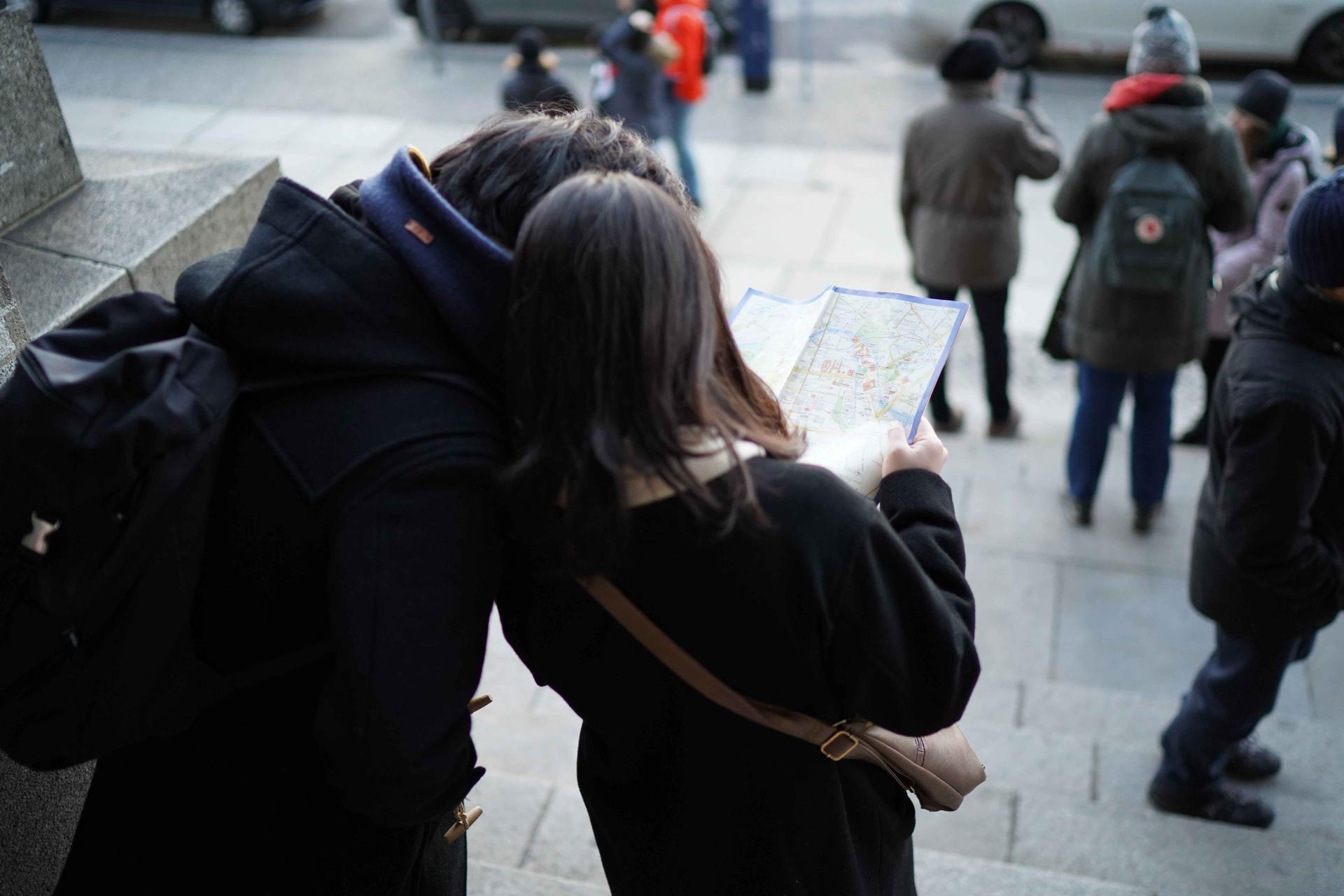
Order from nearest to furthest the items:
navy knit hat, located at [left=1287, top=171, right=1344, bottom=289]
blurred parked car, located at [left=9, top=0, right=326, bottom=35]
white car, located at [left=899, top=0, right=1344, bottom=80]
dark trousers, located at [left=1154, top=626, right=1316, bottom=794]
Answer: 1. navy knit hat, located at [left=1287, top=171, right=1344, bottom=289]
2. dark trousers, located at [left=1154, top=626, right=1316, bottom=794]
3. white car, located at [left=899, top=0, right=1344, bottom=80]
4. blurred parked car, located at [left=9, top=0, right=326, bottom=35]

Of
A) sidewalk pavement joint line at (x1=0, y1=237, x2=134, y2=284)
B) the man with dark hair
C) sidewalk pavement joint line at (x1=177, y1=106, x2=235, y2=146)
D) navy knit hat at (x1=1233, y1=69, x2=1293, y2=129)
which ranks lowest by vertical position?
sidewalk pavement joint line at (x1=177, y1=106, x2=235, y2=146)

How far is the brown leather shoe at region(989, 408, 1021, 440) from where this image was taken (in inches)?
245

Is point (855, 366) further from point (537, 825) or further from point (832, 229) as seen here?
point (832, 229)

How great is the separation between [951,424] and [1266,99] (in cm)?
207

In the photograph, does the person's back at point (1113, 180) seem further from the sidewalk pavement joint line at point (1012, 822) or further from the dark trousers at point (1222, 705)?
the sidewalk pavement joint line at point (1012, 822)

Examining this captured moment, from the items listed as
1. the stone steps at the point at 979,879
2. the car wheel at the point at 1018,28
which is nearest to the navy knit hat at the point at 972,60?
the stone steps at the point at 979,879

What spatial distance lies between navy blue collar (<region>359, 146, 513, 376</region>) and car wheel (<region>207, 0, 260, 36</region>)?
12356 millimetres

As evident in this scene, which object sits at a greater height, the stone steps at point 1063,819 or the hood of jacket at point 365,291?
the hood of jacket at point 365,291

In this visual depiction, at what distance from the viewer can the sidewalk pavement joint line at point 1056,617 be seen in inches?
176

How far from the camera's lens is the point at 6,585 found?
1.54m

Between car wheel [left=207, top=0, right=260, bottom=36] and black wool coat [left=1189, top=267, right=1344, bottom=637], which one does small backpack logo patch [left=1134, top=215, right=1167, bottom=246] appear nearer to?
black wool coat [left=1189, top=267, right=1344, bottom=637]

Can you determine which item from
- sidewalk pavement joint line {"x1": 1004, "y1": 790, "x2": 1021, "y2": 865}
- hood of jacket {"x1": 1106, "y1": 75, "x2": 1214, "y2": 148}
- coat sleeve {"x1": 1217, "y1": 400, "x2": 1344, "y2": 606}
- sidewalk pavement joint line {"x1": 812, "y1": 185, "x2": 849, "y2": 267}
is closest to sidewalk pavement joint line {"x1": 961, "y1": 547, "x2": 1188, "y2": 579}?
sidewalk pavement joint line {"x1": 1004, "y1": 790, "x2": 1021, "y2": 865}

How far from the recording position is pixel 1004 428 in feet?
A: 20.4

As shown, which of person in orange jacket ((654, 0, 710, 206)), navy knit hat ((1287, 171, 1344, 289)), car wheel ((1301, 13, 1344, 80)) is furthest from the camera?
car wheel ((1301, 13, 1344, 80))
